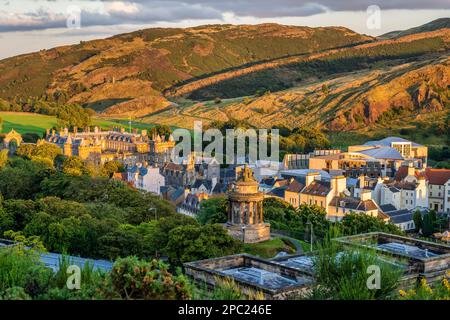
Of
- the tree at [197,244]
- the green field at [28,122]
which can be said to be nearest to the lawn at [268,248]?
the tree at [197,244]

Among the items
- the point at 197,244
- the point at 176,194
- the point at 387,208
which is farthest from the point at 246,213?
the point at 176,194

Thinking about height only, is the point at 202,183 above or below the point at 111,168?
below

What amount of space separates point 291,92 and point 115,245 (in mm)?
117701

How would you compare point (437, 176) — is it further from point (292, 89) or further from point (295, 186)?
point (292, 89)

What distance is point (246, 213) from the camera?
40812mm

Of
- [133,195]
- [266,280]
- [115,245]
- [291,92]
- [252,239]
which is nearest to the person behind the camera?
[266,280]

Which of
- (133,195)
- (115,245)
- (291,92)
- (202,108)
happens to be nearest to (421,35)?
(291,92)

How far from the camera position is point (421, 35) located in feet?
636

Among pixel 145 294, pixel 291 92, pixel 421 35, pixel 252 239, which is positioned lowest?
pixel 252 239

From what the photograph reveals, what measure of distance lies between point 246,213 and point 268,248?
2.80m

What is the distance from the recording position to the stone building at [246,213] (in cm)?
4031

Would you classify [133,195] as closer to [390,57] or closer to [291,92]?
[291,92]

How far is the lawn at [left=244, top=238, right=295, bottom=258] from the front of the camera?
38.3 meters

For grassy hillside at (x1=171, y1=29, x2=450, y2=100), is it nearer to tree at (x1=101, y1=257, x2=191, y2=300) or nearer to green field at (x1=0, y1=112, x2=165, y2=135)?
green field at (x1=0, y1=112, x2=165, y2=135)
